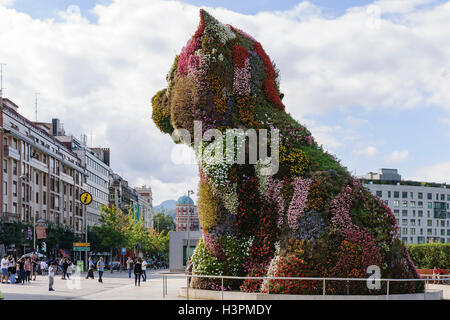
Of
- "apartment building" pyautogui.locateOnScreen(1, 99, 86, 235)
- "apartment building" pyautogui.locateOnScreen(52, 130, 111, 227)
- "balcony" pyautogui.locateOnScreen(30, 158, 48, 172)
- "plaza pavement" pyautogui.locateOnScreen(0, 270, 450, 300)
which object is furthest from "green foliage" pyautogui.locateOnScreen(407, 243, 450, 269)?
"apartment building" pyautogui.locateOnScreen(52, 130, 111, 227)

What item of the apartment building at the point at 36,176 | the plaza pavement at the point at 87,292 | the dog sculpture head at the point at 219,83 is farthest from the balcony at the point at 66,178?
the dog sculpture head at the point at 219,83

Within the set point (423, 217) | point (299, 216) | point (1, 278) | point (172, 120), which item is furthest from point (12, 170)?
point (423, 217)

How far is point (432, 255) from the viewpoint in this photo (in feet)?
171

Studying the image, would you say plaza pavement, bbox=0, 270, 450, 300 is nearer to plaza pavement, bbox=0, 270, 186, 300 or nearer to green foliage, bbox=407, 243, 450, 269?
plaza pavement, bbox=0, 270, 186, 300

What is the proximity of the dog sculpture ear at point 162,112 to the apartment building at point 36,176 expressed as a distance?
43.7 metres

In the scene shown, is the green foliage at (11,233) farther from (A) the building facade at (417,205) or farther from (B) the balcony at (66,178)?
(A) the building facade at (417,205)

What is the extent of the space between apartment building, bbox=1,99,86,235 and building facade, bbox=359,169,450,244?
7901 centimetres

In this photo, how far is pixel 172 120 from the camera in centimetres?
2575

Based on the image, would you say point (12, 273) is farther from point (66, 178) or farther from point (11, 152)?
point (66, 178)

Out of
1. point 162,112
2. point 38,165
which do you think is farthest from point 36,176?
point 162,112

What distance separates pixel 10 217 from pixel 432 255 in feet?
155

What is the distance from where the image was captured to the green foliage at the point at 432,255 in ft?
169

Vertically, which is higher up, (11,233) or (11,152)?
(11,152)

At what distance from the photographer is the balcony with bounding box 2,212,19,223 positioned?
2737 inches
